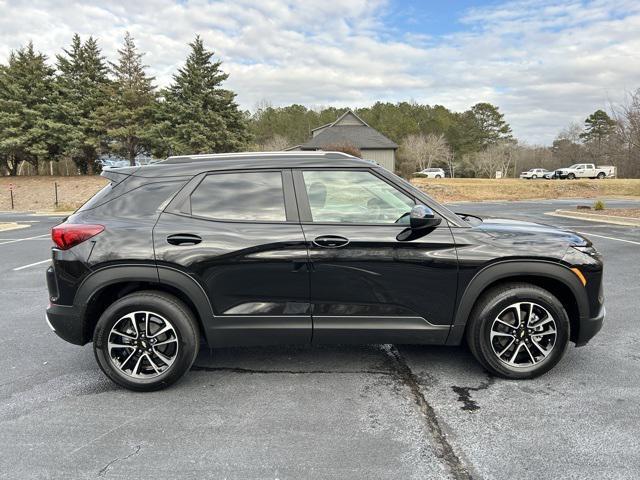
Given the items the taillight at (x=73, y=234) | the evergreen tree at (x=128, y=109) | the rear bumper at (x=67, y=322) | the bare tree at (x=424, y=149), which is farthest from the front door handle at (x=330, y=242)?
the bare tree at (x=424, y=149)

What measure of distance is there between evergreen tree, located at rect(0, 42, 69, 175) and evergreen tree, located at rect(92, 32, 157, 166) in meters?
3.08

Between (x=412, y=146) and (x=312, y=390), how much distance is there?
59.8 meters

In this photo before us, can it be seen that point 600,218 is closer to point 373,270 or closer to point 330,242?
point 373,270

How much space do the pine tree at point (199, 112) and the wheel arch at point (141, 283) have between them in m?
28.3

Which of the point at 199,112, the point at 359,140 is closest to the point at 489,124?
the point at 359,140

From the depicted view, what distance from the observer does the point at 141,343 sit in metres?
3.38

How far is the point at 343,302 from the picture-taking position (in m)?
3.38

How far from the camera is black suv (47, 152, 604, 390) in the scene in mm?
3312

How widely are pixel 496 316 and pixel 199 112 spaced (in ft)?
100

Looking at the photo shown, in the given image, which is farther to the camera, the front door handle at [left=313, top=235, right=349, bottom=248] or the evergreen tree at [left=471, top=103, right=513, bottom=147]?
the evergreen tree at [left=471, top=103, right=513, bottom=147]

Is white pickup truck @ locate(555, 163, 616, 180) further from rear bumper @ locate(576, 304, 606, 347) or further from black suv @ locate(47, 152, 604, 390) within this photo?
black suv @ locate(47, 152, 604, 390)

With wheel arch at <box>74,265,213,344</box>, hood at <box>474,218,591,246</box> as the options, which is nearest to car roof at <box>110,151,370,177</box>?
wheel arch at <box>74,265,213,344</box>

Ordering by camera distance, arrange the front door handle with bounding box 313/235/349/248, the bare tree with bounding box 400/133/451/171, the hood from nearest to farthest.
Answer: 1. the front door handle with bounding box 313/235/349/248
2. the hood
3. the bare tree with bounding box 400/133/451/171

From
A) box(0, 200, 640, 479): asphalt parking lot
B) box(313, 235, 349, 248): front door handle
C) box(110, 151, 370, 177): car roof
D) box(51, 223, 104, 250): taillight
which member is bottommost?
box(0, 200, 640, 479): asphalt parking lot
